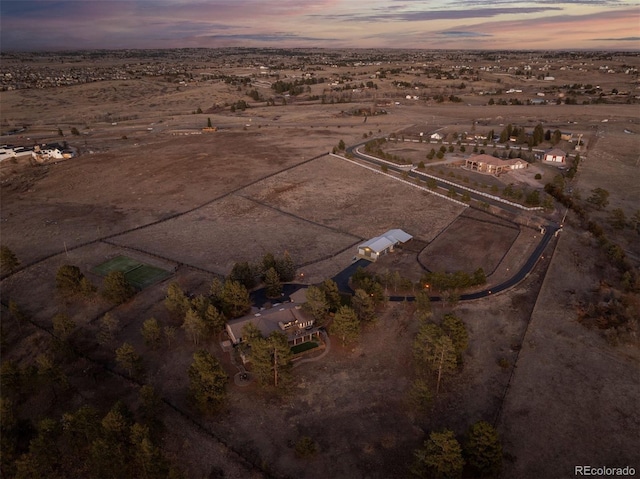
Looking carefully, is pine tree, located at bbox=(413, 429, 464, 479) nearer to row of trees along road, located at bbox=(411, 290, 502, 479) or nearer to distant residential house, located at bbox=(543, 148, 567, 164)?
row of trees along road, located at bbox=(411, 290, 502, 479)

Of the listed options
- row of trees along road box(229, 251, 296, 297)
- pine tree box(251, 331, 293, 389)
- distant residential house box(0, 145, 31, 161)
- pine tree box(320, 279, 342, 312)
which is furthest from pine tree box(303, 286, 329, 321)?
distant residential house box(0, 145, 31, 161)

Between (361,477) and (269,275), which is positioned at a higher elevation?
(269,275)

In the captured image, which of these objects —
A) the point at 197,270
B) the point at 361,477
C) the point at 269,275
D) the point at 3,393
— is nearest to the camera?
the point at 361,477

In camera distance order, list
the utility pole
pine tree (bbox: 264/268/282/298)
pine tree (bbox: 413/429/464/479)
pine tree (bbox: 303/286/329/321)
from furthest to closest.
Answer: pine tree (bbox: 264/268/282/298) → pine tree (bbox: 303/286/329/321) → the utility pole → pine tree (bbox: 413/429/464/479)

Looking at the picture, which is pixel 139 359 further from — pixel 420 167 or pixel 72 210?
pixel 420 167

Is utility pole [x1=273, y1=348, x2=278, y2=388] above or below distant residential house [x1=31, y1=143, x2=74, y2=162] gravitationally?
below

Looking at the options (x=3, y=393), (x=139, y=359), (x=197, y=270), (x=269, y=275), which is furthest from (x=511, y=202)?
(x=3, y=393)

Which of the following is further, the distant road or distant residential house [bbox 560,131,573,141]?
distant residential house [bbox 560,131,573,141]
